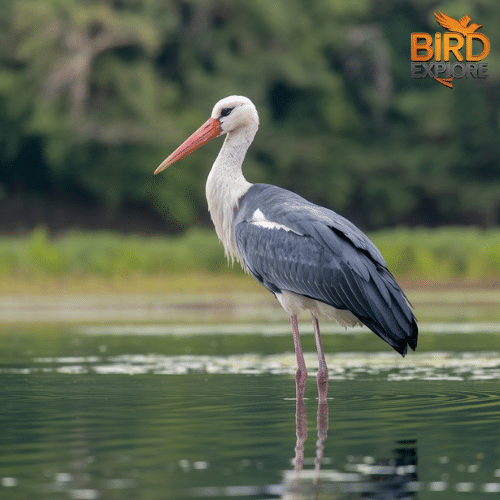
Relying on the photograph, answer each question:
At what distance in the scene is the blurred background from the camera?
104 feet

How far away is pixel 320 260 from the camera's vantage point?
27.8 feet

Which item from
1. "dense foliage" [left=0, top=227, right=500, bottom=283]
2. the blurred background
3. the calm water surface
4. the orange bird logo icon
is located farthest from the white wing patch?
the orange bird logo icon

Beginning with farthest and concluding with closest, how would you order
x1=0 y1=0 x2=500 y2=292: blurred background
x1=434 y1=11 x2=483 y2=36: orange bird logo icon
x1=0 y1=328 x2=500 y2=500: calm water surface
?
x1=434 y1=11 x2=483 y2=36: orange bird logo icon
x1=0 y1=0 x2=500 y2=292: blurred background
x1=0 y1=328 x2=500 y2=500: calm water surface

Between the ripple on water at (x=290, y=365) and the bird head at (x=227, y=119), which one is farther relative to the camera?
the bird head at (x=227, y=119)

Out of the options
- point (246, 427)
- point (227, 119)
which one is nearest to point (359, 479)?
point (246, 427)

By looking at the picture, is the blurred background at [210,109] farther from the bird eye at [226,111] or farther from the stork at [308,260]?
the stork at [308,260]

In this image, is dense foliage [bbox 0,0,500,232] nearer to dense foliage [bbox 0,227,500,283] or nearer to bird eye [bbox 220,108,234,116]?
dense foliage [bbox 0,227,500,283]

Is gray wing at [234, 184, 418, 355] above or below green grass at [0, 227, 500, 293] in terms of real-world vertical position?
below

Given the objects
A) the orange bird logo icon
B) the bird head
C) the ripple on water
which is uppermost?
the orange bird logo icon

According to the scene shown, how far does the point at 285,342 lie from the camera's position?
1410 centimetres

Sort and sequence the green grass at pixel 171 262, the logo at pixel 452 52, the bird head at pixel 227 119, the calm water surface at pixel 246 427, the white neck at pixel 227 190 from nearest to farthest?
1. the calm water surface at pixel 246 427
2. the white neck at pixel 227 190
3. the bird head at pixel 227 119
4. the green grass at pixel 171 262
5. the logo at pixel 452 52

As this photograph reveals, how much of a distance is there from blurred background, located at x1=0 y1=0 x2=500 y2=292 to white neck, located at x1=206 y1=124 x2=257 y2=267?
1661 centimetres

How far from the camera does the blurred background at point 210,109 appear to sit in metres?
31.7

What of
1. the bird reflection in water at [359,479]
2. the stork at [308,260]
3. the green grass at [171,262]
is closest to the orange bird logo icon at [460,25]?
Result: the green grass at [171,262]
